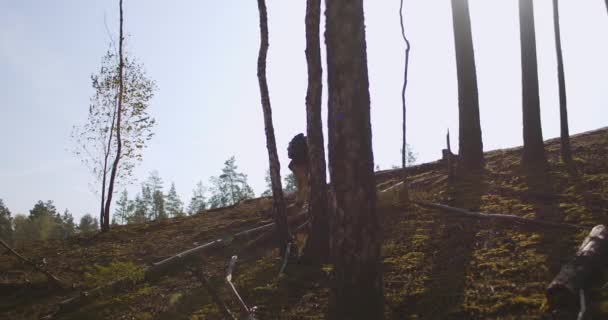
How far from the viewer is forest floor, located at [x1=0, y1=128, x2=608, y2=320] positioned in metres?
6.26

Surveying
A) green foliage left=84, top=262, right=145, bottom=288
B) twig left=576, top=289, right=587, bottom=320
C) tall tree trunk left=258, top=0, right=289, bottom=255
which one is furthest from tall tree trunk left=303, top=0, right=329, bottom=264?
twig left=576, top=289, right=587, bottom=320

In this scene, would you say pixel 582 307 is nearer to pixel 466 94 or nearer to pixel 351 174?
pixel 351 174

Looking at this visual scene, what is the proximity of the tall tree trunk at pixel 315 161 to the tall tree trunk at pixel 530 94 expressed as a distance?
842 cm

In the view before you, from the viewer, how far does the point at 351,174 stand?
549 centimetres

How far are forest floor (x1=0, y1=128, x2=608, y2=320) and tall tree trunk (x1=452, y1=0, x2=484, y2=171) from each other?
0.81m

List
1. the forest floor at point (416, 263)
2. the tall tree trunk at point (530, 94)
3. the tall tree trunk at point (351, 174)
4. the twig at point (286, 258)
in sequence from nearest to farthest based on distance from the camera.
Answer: the tall tree trunk at point (351, 174) → the forest floor at point (416, 263) → the twig at point (286, 258) → the tall tree trunk at point (530, 94)

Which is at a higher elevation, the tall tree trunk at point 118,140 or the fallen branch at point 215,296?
the tall tree trunk at point 118,140

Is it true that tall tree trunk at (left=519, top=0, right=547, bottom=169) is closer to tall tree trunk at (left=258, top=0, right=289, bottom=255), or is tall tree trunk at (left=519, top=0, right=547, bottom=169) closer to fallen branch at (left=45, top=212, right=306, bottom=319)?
Answer: fallen branch at (left=45, top=212, right=306, bottom=319)

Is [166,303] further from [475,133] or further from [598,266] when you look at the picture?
[475,133]

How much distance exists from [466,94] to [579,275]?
9.78 m

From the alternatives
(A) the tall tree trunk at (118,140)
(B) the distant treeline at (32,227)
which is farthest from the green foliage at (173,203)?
(A) the tall tree trunk at (118,140)

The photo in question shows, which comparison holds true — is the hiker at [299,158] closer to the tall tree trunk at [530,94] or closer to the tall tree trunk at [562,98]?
the tall tree trunk at [530,94]

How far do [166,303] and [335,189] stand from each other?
15.6 ft

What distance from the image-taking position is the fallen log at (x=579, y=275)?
17.2ft
